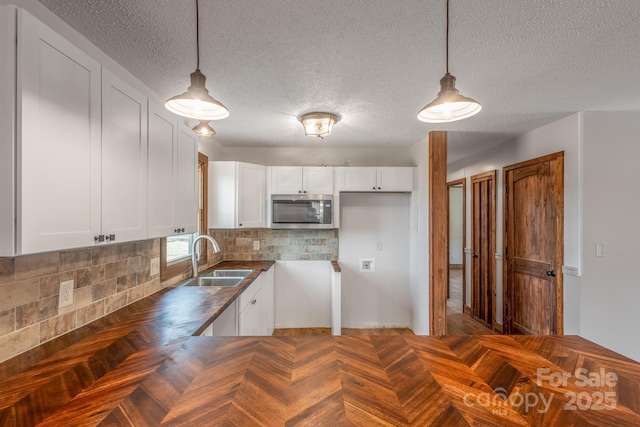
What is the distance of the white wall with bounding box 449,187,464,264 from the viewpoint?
737cm

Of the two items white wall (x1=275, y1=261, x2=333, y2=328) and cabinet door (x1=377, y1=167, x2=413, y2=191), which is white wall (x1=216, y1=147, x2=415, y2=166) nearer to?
cabinet door (x1=377, y1=167, x2=413, y2=191)

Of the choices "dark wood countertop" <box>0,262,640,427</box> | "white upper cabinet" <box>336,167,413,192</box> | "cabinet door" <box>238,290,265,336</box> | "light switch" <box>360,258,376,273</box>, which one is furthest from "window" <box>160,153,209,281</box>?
"light switch" <box>360,258,376,273</box>

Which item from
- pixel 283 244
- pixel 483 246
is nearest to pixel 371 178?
pixel 283 244

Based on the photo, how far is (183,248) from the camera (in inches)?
112

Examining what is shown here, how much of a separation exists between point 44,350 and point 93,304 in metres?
0.36

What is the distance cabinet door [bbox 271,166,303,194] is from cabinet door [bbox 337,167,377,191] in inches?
20.4

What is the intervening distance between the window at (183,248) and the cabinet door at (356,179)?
5.30 ft

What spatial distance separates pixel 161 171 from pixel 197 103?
0.61 metres

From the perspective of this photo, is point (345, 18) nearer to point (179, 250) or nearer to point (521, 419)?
point (521, 419)

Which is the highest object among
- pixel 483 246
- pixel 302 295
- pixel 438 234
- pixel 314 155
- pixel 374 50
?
pixel 374 50

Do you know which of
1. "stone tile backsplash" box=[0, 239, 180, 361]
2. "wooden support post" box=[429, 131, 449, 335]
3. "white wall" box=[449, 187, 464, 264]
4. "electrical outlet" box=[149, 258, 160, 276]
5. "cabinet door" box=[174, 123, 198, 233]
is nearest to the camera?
"stone tile backsplash" box=[0, 239, 180, 361]

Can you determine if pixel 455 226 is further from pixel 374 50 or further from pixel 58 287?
pixel 58 287

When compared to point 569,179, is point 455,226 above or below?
below

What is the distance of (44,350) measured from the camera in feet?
4.02
